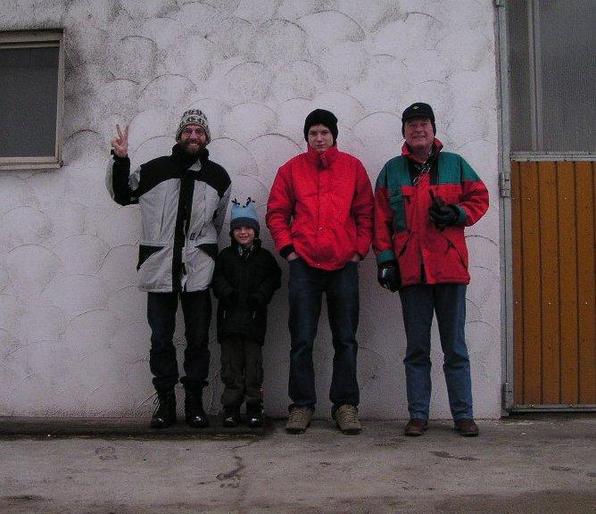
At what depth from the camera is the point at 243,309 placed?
168 inches

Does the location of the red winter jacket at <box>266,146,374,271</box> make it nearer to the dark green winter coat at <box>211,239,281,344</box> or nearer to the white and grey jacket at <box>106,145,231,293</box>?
the dark green winter coat at <box>211,239,281,344</box>

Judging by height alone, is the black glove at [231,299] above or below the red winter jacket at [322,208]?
below

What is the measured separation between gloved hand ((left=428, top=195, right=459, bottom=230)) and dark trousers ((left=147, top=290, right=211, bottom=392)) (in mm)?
1389

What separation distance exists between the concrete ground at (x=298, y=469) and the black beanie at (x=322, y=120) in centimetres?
175

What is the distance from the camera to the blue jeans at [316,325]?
4.23 metres

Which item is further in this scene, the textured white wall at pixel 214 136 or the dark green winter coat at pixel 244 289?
the textured white wall at pixel 214 136

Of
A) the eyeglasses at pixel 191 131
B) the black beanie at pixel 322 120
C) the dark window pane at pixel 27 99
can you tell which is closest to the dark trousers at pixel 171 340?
the eyeglasses at pixel 191 131

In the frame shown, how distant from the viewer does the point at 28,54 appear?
16.4ft

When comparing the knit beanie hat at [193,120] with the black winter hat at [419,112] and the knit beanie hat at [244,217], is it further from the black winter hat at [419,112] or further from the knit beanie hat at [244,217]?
the black winter hat at [419,112]

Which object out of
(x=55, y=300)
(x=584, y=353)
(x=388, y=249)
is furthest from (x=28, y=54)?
(x=584, y=353)

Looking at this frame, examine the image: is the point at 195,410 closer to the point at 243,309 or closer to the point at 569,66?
the point at 243,309

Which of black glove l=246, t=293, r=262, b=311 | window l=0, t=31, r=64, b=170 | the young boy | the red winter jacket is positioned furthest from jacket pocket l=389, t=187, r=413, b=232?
window l=0, t=31, r=64, b=170

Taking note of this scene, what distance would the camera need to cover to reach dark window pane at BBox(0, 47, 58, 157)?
4.95m

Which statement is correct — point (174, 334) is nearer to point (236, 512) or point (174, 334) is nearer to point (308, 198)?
point (308, 198)
